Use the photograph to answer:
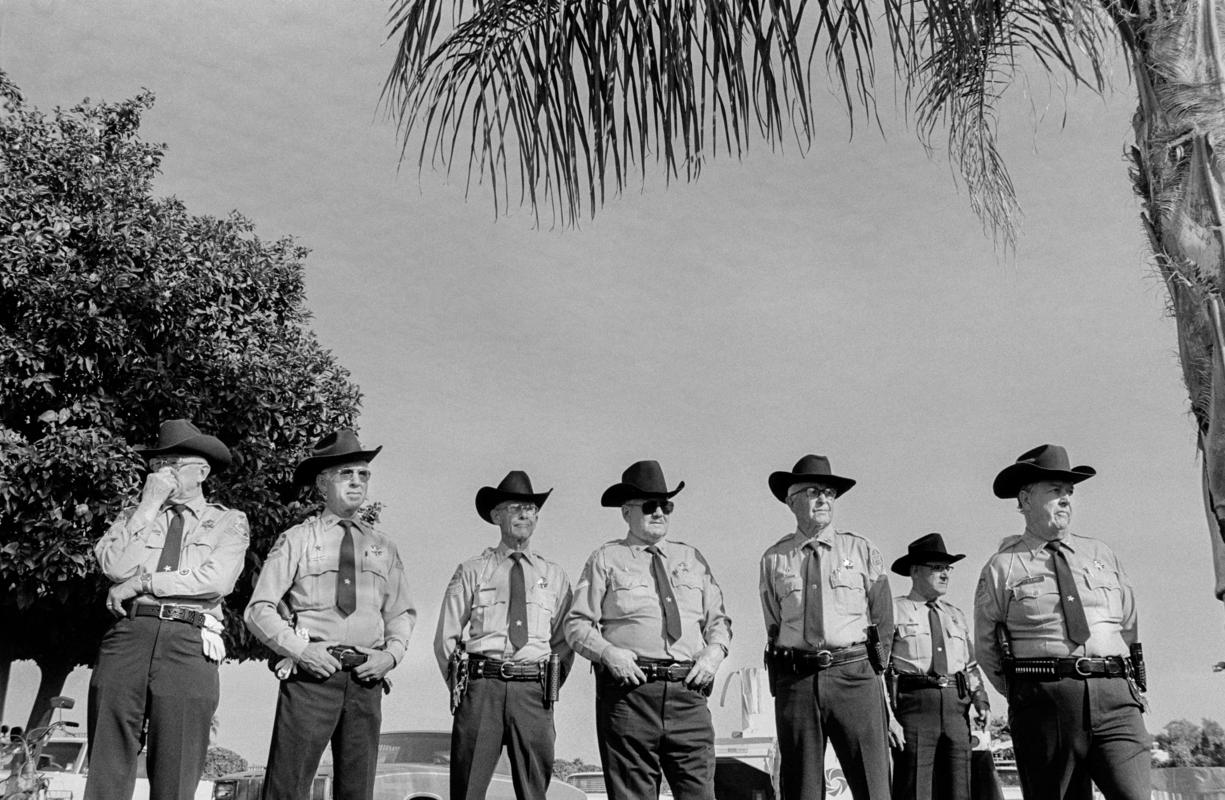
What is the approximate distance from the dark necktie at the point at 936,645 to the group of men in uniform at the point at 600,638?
6.77 ft

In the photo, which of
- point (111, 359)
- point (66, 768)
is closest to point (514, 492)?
point (111, 359)

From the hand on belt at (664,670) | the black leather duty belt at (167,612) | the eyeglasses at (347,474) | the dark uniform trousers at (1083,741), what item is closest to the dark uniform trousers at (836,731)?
the hand on belt at (664,670)

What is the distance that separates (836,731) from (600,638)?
48.2 inches

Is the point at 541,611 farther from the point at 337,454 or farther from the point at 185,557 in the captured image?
the point at 185,557

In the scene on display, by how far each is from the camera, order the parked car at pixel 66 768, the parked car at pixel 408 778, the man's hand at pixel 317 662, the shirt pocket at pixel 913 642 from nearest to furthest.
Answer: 1. the man's hand at pixel 317 662
2. the shirt pocket at pixel 913 642
3. the parked car at pixel 408 778
4. the parked car at pixel 66 768

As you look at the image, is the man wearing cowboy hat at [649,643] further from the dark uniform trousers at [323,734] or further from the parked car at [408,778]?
the parked car at [408,778]

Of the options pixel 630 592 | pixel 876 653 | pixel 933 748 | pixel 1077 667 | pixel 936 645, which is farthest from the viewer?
pixel 936 645

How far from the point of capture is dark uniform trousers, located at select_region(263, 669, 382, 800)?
5340 mm

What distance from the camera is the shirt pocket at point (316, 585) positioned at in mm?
5723

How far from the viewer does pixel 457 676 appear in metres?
6.09

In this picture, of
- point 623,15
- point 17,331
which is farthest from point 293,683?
point 17,331

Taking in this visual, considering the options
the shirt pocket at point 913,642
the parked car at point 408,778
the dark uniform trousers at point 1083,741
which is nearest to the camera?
the dark uniform trousers at point 1083,741

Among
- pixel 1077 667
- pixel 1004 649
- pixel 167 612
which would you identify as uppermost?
pixel 167 612

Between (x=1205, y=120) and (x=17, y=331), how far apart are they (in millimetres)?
12546
